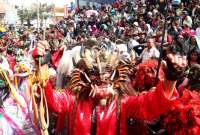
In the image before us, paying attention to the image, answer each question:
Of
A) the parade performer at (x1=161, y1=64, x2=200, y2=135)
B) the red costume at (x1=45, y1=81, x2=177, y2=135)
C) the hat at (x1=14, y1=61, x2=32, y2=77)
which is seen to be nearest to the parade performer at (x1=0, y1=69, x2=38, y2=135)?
the red costume at (x1=45, y1=81, x2=177, y2=135)

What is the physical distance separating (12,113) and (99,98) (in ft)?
4.86

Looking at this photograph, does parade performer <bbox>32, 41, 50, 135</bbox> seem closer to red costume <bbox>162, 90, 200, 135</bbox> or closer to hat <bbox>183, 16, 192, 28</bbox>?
red costume <bbox>162, 90, 200, 135</bbox>

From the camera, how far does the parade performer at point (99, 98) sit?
175 inches

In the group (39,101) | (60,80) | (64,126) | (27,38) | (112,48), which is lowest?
(27,38)

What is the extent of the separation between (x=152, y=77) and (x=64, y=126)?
167 cm

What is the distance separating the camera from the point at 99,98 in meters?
4.45

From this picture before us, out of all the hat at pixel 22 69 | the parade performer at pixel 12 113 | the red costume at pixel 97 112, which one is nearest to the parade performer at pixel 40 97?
the red costume at pixel 97 112

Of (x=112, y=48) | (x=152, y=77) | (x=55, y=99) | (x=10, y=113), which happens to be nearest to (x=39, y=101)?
(x=55, y=99)

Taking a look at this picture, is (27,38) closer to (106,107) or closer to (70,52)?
(70,52)

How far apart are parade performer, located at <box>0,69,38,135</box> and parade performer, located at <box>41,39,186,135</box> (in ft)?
3.15

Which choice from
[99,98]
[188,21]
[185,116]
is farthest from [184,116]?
[188,21]

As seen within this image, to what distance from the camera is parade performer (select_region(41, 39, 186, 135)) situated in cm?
443

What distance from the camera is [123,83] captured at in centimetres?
451

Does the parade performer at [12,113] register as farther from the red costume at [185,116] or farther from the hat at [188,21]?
the hat at [188,21]
